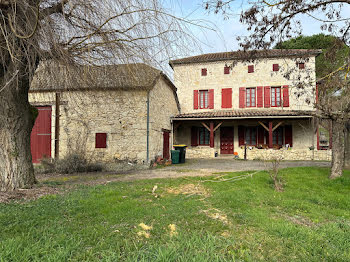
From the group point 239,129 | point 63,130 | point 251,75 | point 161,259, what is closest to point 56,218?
point 161,259

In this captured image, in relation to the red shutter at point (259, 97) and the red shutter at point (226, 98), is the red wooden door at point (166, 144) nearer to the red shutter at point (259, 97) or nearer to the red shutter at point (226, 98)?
the red shutter at point (226, 98)

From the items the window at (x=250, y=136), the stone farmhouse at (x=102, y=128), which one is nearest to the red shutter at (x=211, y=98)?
the window at (x=250, y=136)

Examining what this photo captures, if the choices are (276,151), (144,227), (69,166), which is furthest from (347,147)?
(69,166)

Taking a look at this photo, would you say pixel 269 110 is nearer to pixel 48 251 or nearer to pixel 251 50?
pixel 251 50

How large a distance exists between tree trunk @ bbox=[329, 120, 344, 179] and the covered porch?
20.9ft

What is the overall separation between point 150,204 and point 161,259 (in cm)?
200

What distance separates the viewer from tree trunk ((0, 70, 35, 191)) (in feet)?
15.1

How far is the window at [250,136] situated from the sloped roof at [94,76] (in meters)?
12.9

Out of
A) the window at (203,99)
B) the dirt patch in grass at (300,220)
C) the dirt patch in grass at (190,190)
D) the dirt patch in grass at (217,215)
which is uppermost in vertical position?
the window at (203,99)

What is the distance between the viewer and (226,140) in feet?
52.5

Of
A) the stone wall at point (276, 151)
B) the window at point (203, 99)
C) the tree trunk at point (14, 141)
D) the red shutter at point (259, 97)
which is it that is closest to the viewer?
the tree trunk at point (14, 141)

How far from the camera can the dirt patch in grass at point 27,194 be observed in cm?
406

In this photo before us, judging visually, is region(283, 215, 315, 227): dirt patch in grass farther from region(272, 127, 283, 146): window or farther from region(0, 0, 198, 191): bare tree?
region(272, 127, 283, 146): window

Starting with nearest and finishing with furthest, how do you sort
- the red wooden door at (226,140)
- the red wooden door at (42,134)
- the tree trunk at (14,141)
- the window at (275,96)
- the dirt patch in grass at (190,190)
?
the tree trunk at (14,141) → the dirt patch in grass at (190,190) → the red wooden door at (42,134) → the window at (275,96) → the red wooden door at (226,140)
